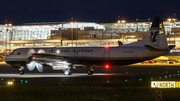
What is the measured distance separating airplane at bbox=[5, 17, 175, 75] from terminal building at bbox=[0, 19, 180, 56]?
45.3 metres

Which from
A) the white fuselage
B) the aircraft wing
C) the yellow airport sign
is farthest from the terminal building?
the yellow airport sign

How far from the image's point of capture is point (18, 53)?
35.5 meters

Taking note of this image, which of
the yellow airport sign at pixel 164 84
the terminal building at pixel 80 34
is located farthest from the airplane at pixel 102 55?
the terminal building at pixel 80 34

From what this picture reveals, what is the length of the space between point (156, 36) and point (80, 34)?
7559 cm

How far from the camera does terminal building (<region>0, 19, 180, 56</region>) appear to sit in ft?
328

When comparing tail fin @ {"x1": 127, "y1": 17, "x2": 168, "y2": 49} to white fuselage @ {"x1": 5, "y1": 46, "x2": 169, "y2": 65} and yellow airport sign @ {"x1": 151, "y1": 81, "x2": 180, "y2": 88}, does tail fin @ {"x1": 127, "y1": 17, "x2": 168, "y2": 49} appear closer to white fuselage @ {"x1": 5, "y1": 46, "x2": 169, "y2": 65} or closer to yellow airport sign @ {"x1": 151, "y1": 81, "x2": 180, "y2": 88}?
white fuselage @ {"x1": 5, "y1": 46, "x2": 169, "y2": 65}

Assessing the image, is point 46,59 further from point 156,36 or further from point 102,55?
point 156,36

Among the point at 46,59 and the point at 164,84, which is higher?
the point at 46,59

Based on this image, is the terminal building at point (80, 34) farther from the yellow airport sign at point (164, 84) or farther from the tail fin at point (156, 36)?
the yellow airport sign at point (164, 84)

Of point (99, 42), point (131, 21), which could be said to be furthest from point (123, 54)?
point (131, 21)

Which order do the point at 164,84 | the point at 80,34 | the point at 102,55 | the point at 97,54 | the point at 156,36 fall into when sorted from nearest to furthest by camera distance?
the point at 164,84 < the point at 102,55 < the point at 97,54 < the point at 156,36 < the point at 80,34

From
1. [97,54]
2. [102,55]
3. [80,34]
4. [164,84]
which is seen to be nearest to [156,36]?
[102,55]

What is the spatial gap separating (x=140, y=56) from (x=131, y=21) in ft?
309

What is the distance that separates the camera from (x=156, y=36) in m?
33.1
